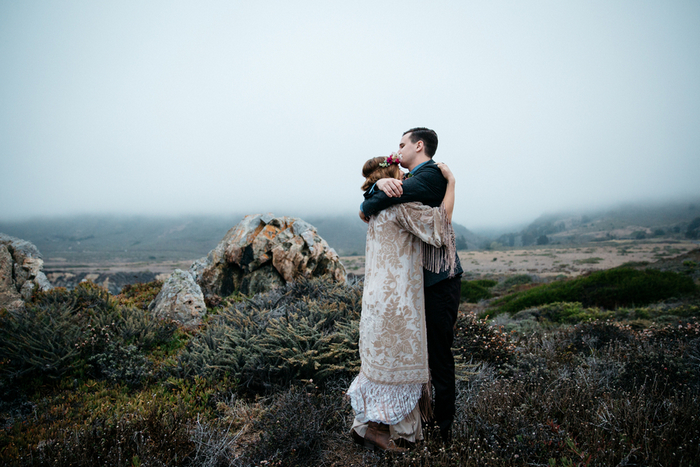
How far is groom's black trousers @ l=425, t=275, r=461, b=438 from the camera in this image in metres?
2.42

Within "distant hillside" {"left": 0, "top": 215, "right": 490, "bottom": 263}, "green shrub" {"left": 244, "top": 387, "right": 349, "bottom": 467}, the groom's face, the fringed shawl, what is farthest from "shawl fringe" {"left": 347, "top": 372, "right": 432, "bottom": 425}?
"distant hillside" {"left": 0, "top": 215, "right": 490, "bottom": 263}

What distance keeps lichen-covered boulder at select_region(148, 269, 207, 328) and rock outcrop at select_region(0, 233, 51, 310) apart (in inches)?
84.6

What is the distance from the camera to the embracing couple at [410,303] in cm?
238

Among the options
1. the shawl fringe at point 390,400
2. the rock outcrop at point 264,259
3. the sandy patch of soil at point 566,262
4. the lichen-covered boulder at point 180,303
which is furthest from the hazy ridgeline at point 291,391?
the sandy patch of soil at point 566,262

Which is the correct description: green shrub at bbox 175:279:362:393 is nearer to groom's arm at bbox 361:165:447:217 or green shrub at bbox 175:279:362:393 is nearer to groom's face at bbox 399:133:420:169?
groom's arm at bbox 361:165:447:217

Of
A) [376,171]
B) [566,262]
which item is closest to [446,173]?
[376,171]

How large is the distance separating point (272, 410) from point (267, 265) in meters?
5.29

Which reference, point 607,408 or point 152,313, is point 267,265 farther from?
point 607,408

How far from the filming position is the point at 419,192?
2.33 metres

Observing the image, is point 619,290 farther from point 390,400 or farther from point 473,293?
point 390,400

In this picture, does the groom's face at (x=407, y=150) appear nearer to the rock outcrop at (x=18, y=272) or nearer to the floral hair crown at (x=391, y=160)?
the floral hair crown at (x=391, y=160)

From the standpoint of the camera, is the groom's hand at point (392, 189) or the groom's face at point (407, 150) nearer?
the groom's hand at point (392, 189)

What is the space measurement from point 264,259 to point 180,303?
2.30 m

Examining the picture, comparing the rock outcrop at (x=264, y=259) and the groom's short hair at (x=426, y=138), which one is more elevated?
the groom's short hair at (x=426, y=138)
